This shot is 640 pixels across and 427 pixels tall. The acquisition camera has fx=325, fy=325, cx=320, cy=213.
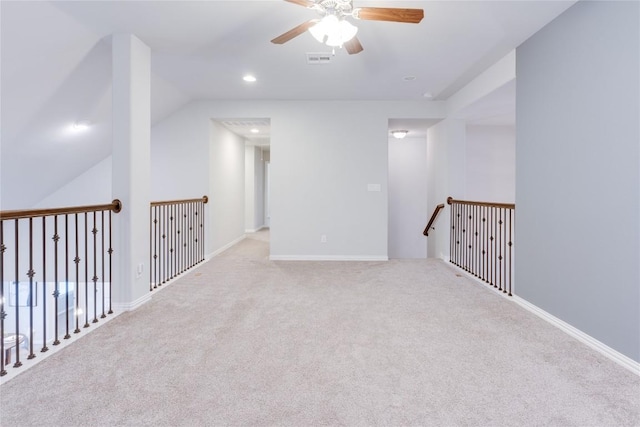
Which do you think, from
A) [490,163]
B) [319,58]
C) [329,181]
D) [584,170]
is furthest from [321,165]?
[584,170]

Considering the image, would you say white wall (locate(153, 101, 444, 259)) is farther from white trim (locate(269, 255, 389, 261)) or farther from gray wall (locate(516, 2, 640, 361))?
gray wall (locate(516, 2, 640, 361))

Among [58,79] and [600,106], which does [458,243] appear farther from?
[58,79]

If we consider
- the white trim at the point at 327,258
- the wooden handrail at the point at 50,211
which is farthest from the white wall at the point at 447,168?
the wooden handrail at the point at 50,211

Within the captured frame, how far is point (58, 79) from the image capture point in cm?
318

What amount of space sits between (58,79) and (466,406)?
14.1ft

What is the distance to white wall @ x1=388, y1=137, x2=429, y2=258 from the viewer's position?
295 inches

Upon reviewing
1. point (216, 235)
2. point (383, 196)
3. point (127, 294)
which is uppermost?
point (383, 196)

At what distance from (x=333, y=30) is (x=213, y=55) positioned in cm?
181

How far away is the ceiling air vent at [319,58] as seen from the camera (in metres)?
3.42

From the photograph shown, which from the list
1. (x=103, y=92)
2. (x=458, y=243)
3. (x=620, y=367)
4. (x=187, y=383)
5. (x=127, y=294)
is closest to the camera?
(x=187, y=383)

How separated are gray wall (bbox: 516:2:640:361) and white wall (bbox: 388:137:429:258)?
4.34 metres

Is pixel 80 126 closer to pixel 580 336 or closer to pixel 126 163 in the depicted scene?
pixel 126 163

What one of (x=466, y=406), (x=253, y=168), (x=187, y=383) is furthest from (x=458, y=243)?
(x=253, y=168)

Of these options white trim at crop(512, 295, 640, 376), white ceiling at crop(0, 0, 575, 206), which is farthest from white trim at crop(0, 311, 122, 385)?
white trim at crop(512, 295, 640, 376)
